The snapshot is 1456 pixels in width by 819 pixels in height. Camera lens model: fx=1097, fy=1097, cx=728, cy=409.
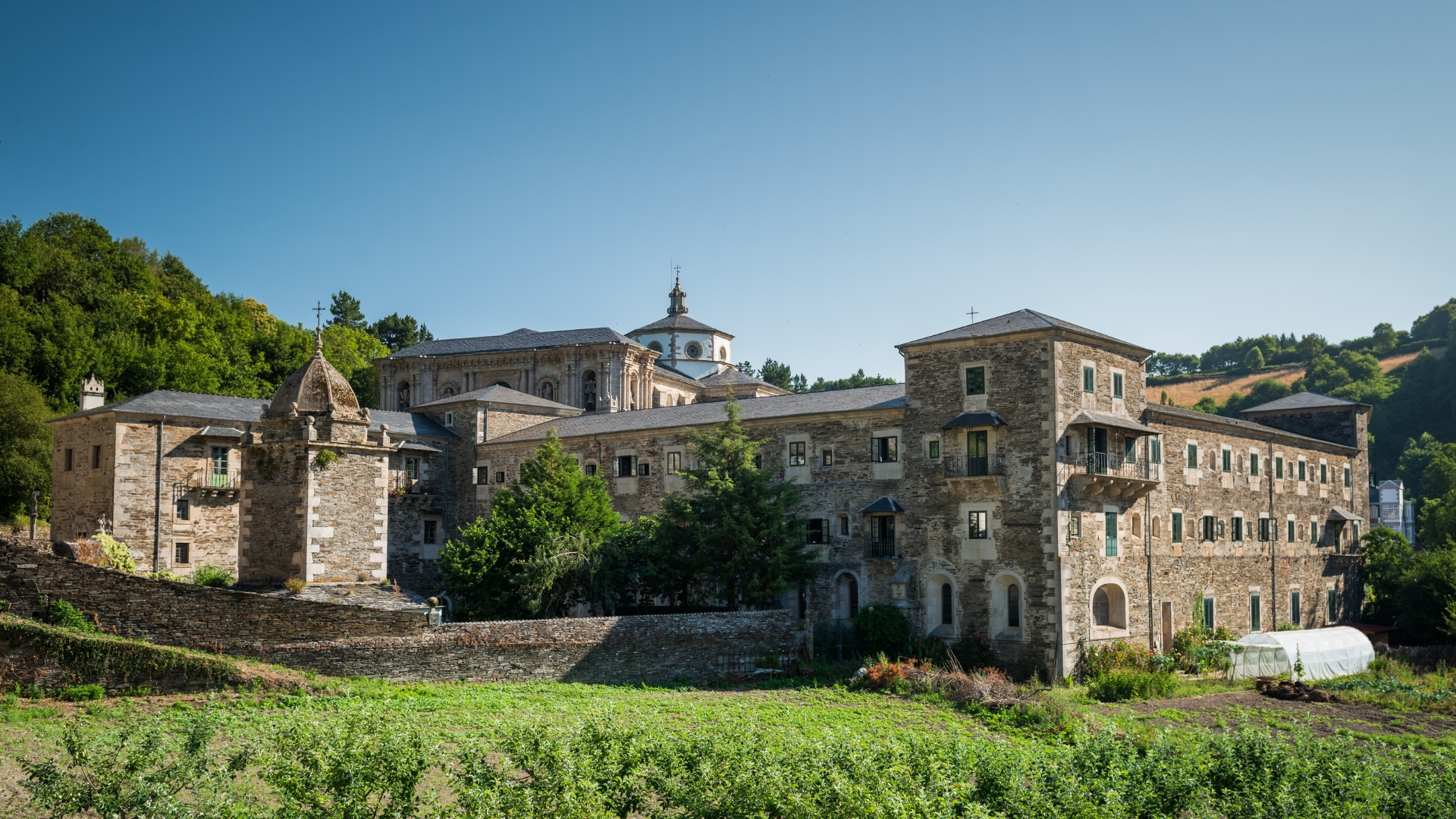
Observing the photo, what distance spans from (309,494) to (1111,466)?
2445cm

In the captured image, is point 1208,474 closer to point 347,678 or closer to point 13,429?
point 347,678

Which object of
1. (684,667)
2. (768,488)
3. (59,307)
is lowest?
(684,667)

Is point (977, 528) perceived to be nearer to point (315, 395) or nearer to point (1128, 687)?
point (1128, 687)

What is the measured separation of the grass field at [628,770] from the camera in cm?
1416

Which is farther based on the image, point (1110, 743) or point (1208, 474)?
point (1208, 474)

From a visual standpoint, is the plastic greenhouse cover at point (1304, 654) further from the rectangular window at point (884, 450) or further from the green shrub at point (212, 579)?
the green shrub at point (212, 579)

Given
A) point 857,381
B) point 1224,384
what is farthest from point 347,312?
point 1224,384

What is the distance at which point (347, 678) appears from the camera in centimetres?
2447

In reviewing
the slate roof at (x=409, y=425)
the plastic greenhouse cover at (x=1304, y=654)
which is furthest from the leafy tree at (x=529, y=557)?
the plastic greenhouse cover at (x=1304, y=654)

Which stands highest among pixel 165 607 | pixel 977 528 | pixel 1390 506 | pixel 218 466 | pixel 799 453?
pixel 799 453

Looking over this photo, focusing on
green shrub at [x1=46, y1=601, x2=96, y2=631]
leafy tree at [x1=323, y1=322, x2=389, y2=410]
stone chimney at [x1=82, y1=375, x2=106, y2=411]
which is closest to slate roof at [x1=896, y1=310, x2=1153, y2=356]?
green shrub at [x1=46, y1=601, x2=96, y2=631]

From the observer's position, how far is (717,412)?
144 feet

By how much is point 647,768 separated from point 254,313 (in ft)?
226

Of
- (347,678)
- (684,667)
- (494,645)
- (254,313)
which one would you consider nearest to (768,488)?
(684,667)
